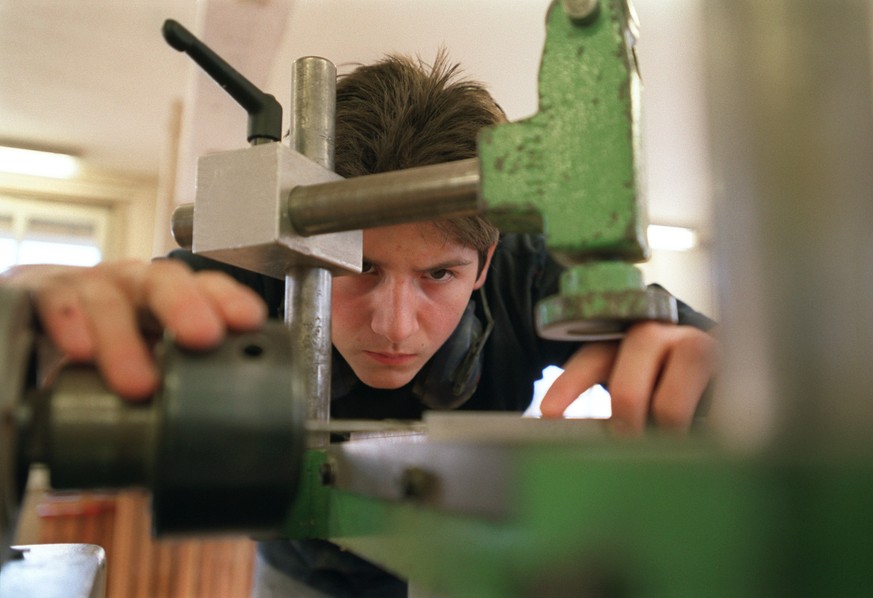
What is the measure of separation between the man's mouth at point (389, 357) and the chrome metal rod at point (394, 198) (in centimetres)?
50

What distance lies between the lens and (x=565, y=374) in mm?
536

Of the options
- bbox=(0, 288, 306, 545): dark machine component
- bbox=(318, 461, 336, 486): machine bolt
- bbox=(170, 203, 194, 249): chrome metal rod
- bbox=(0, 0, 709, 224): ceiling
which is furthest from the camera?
bbox=(0, 0, 709, 224): ceiling

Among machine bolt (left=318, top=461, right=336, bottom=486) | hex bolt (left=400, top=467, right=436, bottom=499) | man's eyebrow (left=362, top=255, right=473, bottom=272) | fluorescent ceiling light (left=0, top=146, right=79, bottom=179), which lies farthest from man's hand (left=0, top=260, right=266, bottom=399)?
fluorescent ceiling light (left=0, top=146, right=79, bottom=179)

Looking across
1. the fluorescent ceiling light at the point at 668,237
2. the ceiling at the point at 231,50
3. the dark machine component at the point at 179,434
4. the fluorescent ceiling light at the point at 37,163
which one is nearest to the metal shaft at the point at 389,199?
the dark machine component at the point at 179,434

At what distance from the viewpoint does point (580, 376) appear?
1.72 ft

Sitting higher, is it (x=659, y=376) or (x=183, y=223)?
(x=183, y=223)

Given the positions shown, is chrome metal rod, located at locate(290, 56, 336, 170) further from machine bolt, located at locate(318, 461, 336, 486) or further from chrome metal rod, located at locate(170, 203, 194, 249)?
machine bolt, located at locate(318, 461, 336, 486)

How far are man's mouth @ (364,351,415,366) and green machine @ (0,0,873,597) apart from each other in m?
0.46

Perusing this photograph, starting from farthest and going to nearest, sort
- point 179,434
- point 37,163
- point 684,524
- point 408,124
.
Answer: point 37,163, point 408,124, point 179,434, point 684,524

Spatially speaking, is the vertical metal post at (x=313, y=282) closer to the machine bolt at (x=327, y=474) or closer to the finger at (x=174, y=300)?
the machine bolt at (x=327, y=474)

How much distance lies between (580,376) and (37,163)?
4.17 metres

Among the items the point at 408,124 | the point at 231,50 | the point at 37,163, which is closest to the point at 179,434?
the point at 408,124

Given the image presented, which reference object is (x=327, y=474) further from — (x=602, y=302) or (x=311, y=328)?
(x=602, y=302)

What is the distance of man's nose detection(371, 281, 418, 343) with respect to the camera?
38.7 inches
